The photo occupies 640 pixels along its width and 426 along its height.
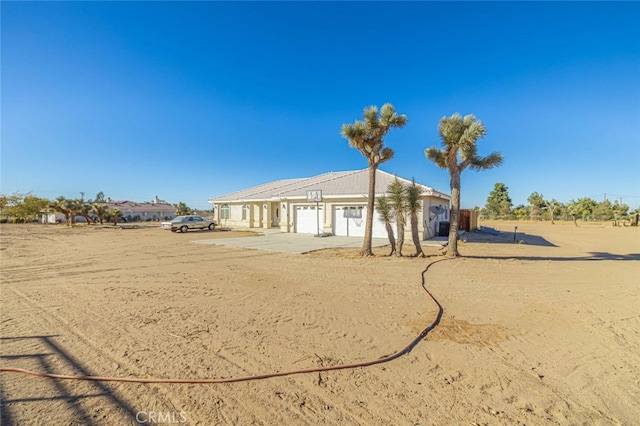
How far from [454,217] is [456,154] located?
2.82m

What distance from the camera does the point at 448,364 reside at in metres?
4.04

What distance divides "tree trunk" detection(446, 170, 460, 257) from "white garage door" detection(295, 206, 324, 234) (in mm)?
11271

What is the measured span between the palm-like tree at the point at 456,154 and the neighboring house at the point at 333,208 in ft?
17.0

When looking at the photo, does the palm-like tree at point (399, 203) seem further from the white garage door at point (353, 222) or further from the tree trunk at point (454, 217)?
the white garage door at point (353, 222)

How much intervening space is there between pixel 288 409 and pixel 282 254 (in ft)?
36.4

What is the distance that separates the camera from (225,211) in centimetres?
3384

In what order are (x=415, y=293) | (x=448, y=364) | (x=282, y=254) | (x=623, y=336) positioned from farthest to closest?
(x=282, y=254) < (x=415, y=293) < (x=623, y=336) < (x=448, y=364)

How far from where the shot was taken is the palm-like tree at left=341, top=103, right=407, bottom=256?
42.7 feet

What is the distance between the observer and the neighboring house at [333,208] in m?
20.8

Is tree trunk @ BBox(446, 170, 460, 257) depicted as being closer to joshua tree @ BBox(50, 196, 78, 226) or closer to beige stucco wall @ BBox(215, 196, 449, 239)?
beige stucco wall @ BBox(215, 196, 449, 239)

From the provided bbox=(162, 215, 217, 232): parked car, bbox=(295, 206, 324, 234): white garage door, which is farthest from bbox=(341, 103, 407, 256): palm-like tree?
bbox=(162, 215, 217, 232): parked car

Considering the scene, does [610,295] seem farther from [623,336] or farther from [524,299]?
[623,336]

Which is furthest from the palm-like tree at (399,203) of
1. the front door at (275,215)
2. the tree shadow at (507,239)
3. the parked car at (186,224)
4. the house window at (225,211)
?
the house window at (225,211)

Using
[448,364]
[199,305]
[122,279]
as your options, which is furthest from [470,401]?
[122,279]
